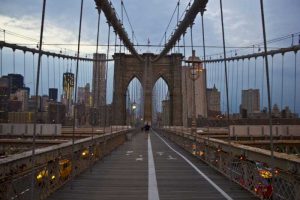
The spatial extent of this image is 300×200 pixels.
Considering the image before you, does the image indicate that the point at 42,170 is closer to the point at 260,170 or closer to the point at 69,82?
the point at 260,170

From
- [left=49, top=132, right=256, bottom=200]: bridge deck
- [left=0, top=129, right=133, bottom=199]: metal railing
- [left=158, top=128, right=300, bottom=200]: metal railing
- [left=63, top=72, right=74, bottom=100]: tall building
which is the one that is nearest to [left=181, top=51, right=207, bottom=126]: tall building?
[left=63, top=72, right=74, bottom=100]: tall building

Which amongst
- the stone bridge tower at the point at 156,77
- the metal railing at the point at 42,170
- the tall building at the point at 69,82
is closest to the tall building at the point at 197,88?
the tall building at the point at 69,82

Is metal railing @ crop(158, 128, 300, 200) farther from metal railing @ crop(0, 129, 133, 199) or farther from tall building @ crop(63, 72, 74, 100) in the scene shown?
tall building @ crop(63, 72, 74, 100)

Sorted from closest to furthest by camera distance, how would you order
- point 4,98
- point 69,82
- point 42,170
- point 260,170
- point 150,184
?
1. point 42,170
2. point 260,170
3. point 150,184
4. point 69,82
5. point 4,98

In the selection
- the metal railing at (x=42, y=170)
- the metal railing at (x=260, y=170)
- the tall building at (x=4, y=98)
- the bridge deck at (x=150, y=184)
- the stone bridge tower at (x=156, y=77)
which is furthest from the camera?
the stone bridge tower at (x=156, y=77)

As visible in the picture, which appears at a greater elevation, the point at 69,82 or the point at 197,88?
the point at 197,88

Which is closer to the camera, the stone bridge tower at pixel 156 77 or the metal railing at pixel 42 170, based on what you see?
the metal railing at pixel 42 170

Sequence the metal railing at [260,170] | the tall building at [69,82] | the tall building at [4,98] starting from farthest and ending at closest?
1. the tall building at [4,98]
2. the tall building at [69,82]
3. the metal railing at [260,170]

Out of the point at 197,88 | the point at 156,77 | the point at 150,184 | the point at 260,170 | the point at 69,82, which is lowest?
the point at 150,184

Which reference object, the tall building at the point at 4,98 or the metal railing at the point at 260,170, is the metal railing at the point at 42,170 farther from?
the tall building at the point at 4,98

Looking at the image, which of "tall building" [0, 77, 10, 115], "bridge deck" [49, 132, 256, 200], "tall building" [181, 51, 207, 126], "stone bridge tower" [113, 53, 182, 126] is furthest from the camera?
"stone bridge tower" [113, 53, 182, 126]

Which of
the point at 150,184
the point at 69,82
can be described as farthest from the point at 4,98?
the point at 150,184

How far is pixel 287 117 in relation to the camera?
177ft

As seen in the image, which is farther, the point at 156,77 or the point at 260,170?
the point at 156,77
